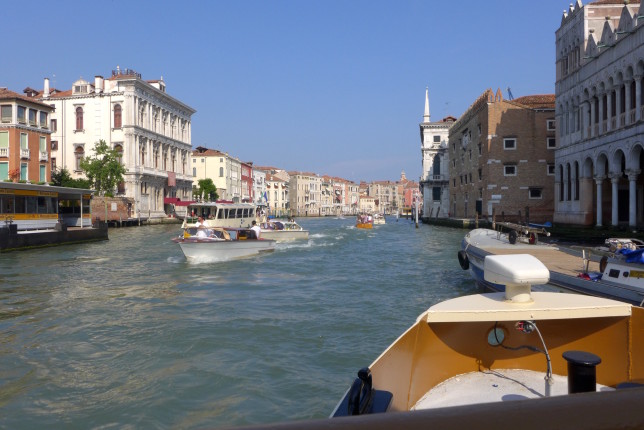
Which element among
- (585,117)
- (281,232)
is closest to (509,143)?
(585,117)

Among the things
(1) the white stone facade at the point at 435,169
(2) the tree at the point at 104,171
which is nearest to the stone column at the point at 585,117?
(1) the white stone facade at the point at 435,169

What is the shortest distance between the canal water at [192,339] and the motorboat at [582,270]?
1061mm

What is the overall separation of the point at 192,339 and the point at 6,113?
34659mm

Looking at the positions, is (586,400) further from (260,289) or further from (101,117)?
(101,117)

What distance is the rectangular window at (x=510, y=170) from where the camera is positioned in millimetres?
36406

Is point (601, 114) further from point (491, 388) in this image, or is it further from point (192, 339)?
point (491, 388)

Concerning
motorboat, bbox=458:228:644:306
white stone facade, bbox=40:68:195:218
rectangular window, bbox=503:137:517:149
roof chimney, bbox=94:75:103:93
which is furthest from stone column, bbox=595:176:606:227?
roof chimney, bbox=94:75:103:93

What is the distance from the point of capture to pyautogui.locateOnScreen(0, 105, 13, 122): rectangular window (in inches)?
1359

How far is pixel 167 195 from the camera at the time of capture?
56.6 metres

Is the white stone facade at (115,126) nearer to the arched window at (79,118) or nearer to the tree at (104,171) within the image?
the arched window at (79,118)

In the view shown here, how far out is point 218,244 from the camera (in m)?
17.0

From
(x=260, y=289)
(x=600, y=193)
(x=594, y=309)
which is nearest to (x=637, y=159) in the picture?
(x=600, y=193)

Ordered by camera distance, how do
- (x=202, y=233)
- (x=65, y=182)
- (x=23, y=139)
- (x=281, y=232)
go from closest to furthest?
(x=202, y=233) → (x=281, y=232) → (x=23, y=139) → (x=65, y=182)

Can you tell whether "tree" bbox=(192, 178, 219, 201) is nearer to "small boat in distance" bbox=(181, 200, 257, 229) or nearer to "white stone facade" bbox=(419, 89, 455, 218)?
"white stone facade" bbox=(419, 89, 455, 218)
